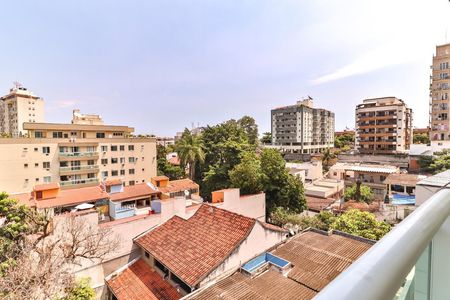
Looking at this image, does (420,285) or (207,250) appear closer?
(420,285)

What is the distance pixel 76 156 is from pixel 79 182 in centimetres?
239

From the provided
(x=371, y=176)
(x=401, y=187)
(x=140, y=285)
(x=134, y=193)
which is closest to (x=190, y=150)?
(x=134, y=193)

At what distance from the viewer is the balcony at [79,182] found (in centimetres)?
2231

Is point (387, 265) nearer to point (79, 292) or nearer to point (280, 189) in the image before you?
point (79, 292)

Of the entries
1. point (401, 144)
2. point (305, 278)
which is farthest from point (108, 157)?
point (401, 144)

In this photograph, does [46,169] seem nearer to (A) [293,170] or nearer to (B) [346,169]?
(A) [293,170]

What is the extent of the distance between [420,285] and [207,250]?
30.2 ft

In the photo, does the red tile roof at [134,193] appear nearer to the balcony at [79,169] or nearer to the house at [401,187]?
the balcony at [79,169]

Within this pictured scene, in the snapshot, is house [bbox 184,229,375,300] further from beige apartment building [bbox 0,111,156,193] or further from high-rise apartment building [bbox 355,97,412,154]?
high-rise apartment building [bbox 355,97,412,154]

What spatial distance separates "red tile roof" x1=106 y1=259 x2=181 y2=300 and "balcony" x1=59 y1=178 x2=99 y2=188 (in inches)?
603

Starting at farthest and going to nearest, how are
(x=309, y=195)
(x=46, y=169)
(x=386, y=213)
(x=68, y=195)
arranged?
(x=309, y=195) < (x=46, y=169) < (x=386, y=213) < (x=68, y=195)

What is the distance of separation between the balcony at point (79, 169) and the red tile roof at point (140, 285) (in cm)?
1599

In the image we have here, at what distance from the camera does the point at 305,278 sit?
26.6 feet

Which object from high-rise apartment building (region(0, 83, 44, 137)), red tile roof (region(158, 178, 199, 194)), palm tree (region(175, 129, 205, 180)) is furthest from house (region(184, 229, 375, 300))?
high-rise apartment building (region(0, 83, 44, 137))
